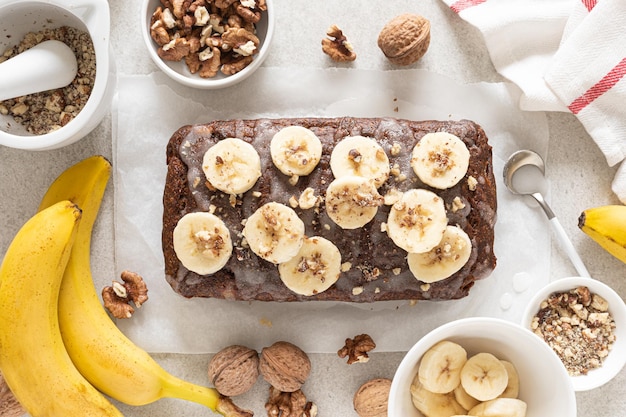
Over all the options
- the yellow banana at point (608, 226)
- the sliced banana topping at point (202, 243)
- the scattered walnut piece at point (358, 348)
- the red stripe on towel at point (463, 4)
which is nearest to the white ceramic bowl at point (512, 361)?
the scattered walnut piece at point (358, 348)

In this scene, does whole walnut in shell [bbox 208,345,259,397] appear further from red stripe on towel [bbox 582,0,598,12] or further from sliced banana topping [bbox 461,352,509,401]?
red stripe on towel [bbox 582,0,598,12]

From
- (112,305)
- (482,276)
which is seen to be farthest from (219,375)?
(482,276)

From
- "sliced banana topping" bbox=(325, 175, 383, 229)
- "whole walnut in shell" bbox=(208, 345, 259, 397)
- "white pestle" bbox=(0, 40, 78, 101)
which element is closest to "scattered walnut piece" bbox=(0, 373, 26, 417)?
"whole walnut in shell" bbox=(208, 345, 259, 397)

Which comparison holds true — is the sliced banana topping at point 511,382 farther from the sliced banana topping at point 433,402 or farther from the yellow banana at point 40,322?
the yellow banana at point 40,322

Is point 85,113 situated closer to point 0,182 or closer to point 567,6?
point 0,182

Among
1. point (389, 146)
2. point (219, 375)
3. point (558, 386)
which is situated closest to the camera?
point (558, 386)
